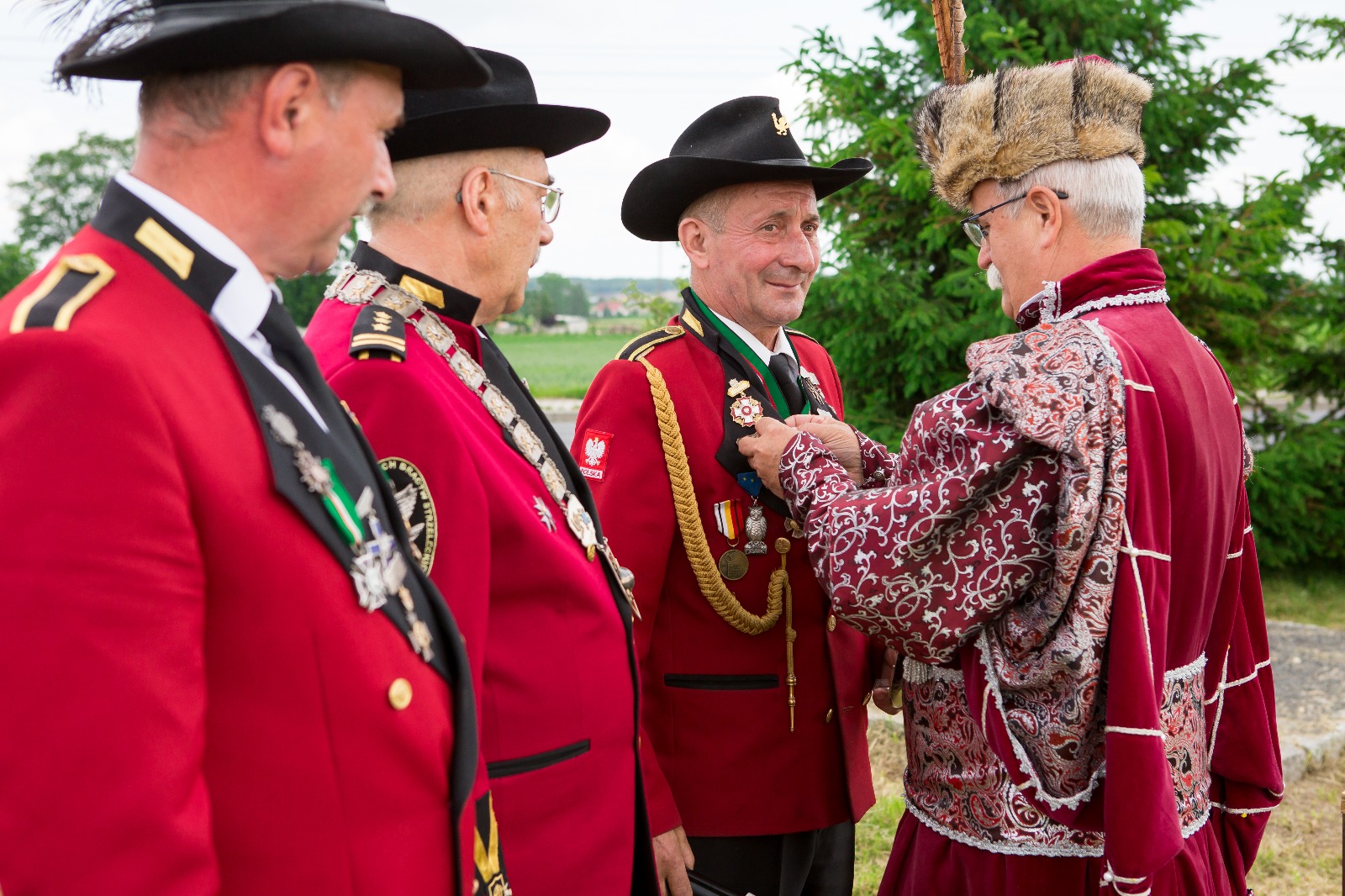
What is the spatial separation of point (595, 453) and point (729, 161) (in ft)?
2.70

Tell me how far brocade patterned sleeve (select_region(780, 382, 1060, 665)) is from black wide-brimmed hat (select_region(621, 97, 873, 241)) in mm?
885

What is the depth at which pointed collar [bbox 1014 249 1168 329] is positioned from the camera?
2268mm

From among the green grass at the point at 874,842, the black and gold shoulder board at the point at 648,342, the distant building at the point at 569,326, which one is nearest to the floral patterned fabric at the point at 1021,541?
the black and gold shoulder board at the point at 648,342

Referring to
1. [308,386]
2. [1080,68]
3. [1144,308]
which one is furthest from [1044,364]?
[308,386]

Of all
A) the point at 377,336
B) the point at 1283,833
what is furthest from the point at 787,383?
the point at 1283,833

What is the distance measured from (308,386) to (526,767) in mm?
830

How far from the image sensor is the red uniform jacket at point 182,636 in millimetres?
1000

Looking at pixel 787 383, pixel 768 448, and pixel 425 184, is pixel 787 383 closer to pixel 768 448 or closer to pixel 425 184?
pixel 768 448

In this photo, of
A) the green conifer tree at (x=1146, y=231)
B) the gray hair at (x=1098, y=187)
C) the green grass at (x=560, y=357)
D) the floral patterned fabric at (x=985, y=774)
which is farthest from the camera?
the green grass at (x=560, y=357)

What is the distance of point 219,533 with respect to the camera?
1.14 meters

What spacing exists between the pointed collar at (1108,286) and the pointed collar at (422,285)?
4.09ft

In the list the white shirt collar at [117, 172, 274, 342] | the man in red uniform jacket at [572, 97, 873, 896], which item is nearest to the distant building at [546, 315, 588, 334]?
the man in red uniform jacket at [572, 97, 873, 896]

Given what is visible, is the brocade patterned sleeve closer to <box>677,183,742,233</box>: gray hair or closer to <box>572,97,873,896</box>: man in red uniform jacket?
<box>572,97,873,896</box>: man in red uniform jacket

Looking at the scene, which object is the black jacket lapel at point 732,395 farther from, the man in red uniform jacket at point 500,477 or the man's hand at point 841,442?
the man in red uniform jacket at point 500,477
